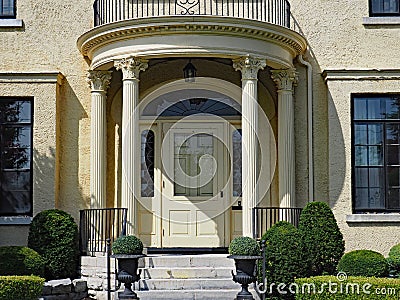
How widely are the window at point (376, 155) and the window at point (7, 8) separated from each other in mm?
8011

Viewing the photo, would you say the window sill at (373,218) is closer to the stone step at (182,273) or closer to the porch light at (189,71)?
the stone step at (182,273)

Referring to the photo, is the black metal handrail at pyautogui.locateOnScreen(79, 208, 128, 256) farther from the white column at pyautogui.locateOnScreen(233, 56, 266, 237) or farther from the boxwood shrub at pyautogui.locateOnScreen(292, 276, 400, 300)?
the boxwood shrub at pyautogui.locateOnScreen(292, 276, 400, 300)

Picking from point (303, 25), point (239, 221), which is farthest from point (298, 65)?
point (239, 221)

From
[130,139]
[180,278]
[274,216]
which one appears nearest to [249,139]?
[274,216]

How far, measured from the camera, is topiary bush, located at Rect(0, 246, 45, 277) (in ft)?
47.4

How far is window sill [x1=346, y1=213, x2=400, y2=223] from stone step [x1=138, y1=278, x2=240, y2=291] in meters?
3.64

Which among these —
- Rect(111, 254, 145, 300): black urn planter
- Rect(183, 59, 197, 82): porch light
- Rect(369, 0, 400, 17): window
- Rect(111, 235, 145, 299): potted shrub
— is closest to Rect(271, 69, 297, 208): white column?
Rect(183, 59, 197, 82): porch light

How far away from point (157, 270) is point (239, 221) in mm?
3418

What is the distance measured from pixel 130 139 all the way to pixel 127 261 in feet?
9.56

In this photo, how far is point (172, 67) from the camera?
17453 mm

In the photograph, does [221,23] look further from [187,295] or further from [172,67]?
[187,295]

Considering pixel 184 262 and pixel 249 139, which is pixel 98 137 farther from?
pixel 184 262

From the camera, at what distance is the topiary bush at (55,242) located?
1542 cm

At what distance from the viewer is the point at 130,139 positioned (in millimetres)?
15352
